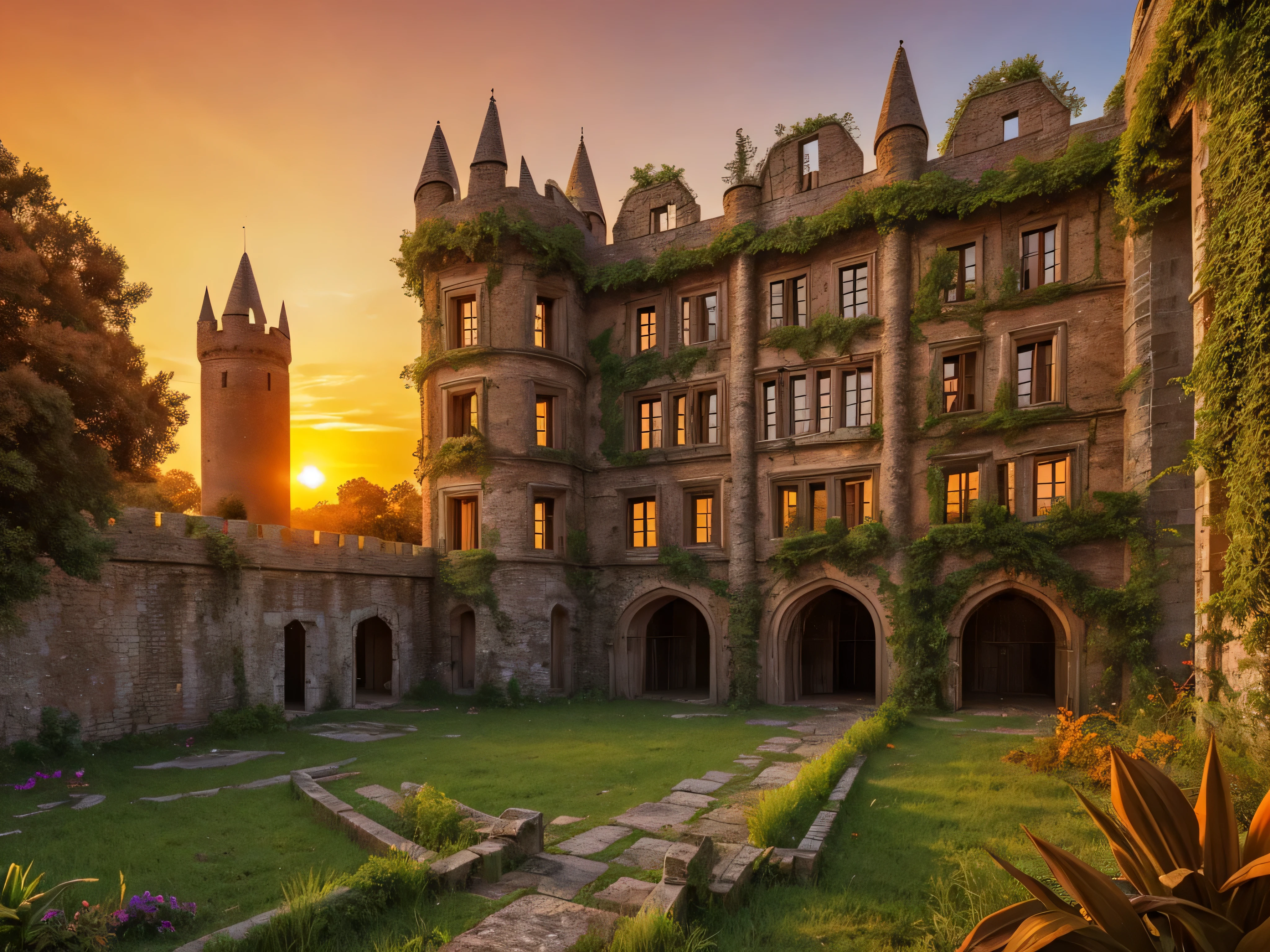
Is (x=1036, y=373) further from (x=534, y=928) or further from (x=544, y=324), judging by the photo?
(x=534, y=928)

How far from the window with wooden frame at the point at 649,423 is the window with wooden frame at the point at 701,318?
6.94ft

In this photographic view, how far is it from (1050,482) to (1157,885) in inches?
624

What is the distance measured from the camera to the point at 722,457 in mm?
19719

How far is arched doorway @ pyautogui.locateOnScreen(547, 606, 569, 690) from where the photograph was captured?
2030 cm

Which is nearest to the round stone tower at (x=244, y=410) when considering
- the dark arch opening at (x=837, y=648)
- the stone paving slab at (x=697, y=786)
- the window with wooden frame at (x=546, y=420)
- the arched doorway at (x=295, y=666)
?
the arched doorway at (x=295, y=666)

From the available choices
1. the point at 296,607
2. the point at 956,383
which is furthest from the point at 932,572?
the point at 296,607

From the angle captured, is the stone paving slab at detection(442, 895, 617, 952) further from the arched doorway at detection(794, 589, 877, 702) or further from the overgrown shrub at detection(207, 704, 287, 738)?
the arched doorway at detection(794, 589, 877, 702)

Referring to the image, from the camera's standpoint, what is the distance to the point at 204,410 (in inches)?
1195

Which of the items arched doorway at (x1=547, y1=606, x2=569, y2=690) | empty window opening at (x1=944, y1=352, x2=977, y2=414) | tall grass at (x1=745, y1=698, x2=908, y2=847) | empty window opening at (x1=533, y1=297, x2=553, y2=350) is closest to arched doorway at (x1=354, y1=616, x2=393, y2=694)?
arched doorway at (x1=547, y1=606, x2=569, y2=690)

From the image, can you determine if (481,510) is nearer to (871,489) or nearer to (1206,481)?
(871,489)

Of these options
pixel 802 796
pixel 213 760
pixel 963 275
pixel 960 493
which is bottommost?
pixel 213 760

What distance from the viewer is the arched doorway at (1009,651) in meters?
20.9

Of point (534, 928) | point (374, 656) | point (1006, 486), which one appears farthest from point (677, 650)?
point (534, 928)

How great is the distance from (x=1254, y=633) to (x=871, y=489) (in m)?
10.1
